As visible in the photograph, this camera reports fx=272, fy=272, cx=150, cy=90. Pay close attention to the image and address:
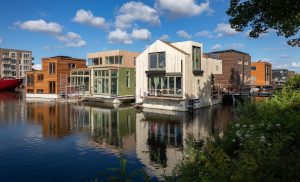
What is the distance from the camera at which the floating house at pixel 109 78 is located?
46344 millimetres

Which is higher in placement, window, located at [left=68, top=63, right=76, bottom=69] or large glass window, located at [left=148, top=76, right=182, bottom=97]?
window, located at [left=68, top=63, right=76, bottom=69]

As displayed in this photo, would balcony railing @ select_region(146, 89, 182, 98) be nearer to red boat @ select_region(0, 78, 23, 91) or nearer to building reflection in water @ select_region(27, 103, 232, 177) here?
building reflection in water @ select_region(27, 103, 232, 177)

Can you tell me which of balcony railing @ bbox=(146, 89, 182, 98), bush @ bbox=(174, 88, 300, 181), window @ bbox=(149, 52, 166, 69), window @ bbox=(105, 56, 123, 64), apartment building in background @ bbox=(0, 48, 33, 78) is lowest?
bush @ bbox=(174, 88, 300, 181)

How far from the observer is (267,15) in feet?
47.4

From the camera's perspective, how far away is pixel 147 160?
15195 millimetres

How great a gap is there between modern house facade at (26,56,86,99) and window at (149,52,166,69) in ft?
76.5

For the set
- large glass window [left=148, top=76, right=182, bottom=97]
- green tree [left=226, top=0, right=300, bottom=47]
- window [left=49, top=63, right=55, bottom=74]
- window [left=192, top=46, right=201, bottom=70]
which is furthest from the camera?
window [left=49, top=63, right=55, bottom=74]

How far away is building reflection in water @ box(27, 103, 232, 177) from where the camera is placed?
16.2 meters

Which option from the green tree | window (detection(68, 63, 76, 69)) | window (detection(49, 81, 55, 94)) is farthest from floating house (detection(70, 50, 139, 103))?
the green tree

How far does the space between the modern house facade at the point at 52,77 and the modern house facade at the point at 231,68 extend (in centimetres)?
2986

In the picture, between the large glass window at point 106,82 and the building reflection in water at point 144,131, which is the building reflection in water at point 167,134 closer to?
the building reflection in water at point 144,131

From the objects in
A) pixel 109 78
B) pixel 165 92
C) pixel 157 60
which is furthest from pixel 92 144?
pixel 109 78

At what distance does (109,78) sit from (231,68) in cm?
2621

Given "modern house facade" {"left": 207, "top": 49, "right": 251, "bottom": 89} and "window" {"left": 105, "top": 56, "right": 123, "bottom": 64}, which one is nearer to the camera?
"window" {"left": 105, "top": 56, "right": 123, "bottom": 64}
